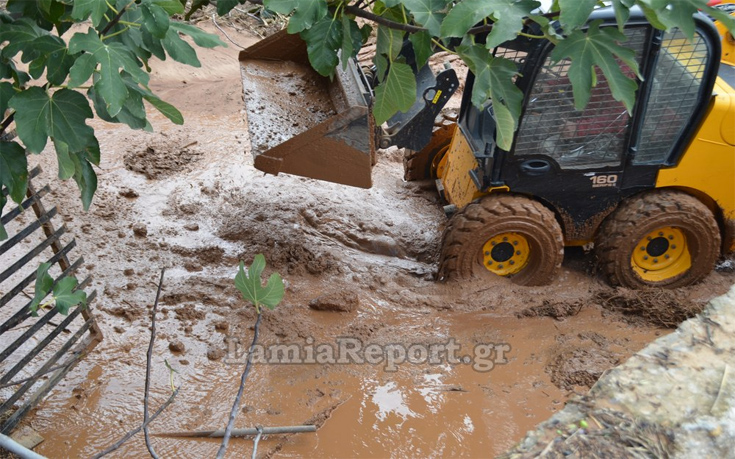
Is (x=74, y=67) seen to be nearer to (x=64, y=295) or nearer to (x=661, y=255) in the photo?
(x=64, y=295)

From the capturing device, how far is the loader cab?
386cm

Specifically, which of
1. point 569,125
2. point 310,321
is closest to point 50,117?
point 310,321

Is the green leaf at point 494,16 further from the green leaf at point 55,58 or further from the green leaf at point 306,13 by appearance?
the green leaf at point 55,58

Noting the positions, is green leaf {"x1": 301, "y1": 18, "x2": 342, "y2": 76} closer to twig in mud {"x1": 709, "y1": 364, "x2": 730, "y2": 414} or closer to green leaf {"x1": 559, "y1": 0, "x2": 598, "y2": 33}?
green leaf {"x1": 559, "y1": 0, "x2": 598, "y2": 33}

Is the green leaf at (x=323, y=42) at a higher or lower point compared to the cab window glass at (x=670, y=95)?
higher

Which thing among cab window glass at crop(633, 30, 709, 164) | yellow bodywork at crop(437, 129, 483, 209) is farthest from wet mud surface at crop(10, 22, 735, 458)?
cab window glass at crop(633, 30, 709, 164)

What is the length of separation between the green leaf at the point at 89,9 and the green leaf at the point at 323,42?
698 mm

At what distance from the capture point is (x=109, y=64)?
1.92m

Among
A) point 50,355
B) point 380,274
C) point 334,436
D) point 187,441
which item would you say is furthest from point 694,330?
point 50,355

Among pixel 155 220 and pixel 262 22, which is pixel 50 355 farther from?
pixel 262 22

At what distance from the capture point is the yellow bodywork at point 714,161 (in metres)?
4.11

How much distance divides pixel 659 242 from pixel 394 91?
297cm

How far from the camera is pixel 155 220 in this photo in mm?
5211

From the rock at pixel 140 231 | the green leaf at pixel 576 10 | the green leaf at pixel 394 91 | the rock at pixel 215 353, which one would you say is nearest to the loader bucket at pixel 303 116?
the rock at pixel 215 353
